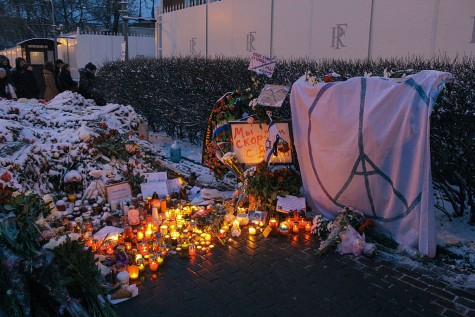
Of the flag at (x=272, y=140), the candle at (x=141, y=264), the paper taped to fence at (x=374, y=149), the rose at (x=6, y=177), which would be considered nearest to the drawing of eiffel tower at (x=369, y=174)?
the paper taped to fence at (x=374, y=149)

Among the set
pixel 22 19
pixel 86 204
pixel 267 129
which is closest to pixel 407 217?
pixel 267 129

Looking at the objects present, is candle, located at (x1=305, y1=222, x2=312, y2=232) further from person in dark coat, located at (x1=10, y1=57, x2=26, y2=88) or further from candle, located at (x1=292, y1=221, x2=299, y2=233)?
person in dark coat, located at (x1=10, y1=57, x2=26, y2=88)

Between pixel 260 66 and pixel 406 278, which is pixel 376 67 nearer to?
pixel 260 66

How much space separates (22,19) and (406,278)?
1622 inches

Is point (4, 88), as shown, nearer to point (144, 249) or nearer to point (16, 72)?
point (16, 72)

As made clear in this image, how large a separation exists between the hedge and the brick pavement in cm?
149

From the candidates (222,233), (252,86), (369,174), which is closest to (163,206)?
(222,233)

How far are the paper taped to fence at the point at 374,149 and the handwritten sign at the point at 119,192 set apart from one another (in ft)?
8.78

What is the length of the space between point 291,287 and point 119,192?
3258 millimetres

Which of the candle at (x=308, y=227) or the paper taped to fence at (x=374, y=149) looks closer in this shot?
the paper taped to fence at (x=374, y=149)

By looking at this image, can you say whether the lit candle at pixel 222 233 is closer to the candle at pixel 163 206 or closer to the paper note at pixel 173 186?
the candle at pixel 163 206

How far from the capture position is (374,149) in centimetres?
490

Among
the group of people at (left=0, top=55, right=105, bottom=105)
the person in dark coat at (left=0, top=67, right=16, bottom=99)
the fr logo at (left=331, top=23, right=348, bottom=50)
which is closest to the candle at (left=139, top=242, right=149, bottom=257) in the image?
the person in dark coat at (left=0, top=67, right=16, bottom=99)

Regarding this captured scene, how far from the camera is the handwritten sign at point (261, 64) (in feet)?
21.2
